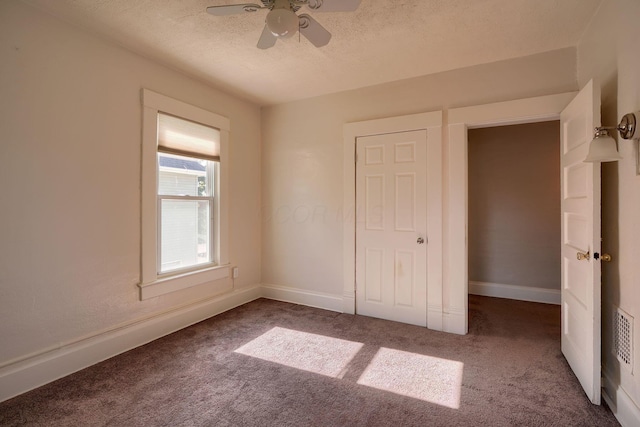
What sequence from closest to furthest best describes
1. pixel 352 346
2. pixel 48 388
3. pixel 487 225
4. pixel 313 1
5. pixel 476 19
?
pixel 313 1 → pixel 48 388 → pixel 476 19 → pixel 352 346 → pixel 487 225

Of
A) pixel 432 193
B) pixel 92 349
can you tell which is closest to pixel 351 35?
pixel 432 193

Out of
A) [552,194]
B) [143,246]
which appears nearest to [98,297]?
[143,246]

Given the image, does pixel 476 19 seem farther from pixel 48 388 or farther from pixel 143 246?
pixel 48 388

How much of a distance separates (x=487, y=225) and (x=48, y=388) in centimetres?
501

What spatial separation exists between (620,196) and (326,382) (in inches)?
89.0

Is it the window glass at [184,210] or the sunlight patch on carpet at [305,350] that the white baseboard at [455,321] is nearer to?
the sunlight patch on carpet at [305,350]

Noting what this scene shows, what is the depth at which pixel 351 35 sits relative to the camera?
2463 mm

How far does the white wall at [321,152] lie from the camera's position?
2.97 meters

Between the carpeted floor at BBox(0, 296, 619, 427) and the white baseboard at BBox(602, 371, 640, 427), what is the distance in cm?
6

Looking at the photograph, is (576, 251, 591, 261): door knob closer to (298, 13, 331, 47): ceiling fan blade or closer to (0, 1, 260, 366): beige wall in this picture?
(298, 13, 331, 47): ceiling fan blade

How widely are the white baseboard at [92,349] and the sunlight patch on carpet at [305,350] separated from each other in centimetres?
85

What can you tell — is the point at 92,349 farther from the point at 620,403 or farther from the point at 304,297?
the point at 620,403

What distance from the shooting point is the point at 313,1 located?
164 centimetres

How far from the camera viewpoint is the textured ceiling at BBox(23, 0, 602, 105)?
213 cm
